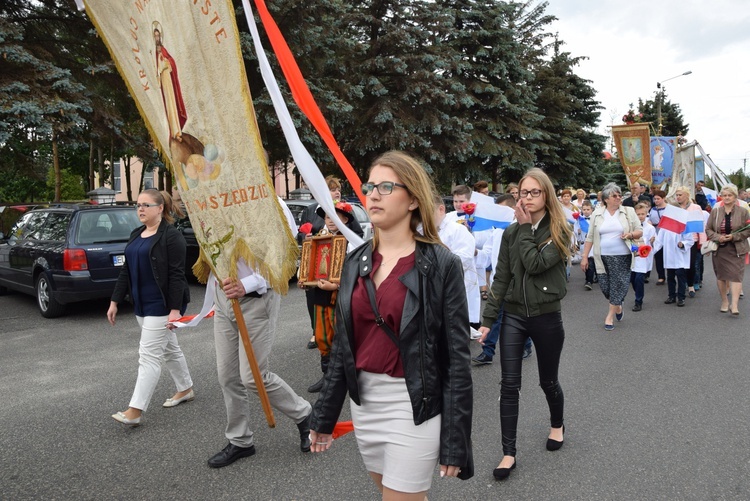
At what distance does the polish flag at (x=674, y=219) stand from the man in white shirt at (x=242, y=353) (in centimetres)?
844

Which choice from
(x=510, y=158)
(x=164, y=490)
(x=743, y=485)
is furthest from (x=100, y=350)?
(x=510, y=158)

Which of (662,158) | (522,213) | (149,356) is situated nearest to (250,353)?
(149,356)

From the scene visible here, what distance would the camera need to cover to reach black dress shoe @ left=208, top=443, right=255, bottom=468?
12.3 ft

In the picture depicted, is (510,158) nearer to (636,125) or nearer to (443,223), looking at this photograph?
(636,125)

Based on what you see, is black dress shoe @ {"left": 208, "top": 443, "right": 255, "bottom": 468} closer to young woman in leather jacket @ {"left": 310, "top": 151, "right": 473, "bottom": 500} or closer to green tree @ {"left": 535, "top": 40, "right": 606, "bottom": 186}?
young woman in leather jacket @ {"left": 310, "top": 151, "right": 473, "bottom": 500}

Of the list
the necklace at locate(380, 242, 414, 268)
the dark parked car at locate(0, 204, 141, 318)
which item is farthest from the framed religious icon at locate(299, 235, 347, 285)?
the dark parked car at locate(0, 204, 141, 318)

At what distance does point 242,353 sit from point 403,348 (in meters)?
Answer: 1.83

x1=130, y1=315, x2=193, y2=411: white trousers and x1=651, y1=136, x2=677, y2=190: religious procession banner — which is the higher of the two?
x1=651, y1=136, x2=677, y2=190: religious procession banner

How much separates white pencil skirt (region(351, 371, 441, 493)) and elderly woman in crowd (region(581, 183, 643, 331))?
20.1ft

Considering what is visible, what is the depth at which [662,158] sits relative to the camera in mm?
18797

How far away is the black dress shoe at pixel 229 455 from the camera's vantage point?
3.76m

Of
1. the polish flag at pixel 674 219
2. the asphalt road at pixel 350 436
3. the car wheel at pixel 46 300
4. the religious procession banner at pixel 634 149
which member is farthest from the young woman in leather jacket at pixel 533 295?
the religious procession banner at pixel 634 149

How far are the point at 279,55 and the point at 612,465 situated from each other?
3391 millimetres

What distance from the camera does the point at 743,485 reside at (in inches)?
136
